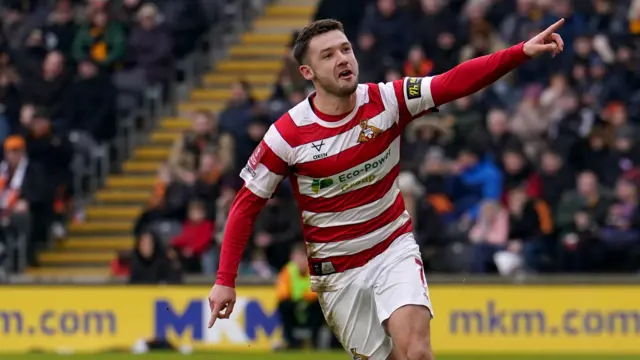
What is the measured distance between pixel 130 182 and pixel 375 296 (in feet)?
45.9

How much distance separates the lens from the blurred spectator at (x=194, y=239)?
19.2 meters

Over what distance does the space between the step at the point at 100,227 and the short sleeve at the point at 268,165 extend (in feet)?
43.5

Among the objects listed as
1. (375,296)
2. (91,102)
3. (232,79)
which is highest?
(232,79)

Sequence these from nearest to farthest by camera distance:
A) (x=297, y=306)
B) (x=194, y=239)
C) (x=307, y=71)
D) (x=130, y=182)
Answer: (x=307, y=71) < (x=297, y=306) < (x=194, y=239) < (x=130, y=182)

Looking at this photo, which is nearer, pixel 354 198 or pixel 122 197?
pixel 354 198

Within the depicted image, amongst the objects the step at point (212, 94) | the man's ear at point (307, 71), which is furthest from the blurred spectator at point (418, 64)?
the man's ear at point (307, 71)

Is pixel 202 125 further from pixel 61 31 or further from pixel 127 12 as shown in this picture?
pixel 61 31

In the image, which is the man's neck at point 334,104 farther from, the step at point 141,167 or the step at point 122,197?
the step at point 141,167

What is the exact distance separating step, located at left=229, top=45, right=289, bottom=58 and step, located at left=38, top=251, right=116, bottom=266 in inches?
170

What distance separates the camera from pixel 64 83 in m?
22.2

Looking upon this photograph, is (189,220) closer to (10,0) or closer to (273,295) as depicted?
(273,295)

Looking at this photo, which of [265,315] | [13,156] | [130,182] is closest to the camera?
[265,315]

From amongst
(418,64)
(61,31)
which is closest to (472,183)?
(418,64)

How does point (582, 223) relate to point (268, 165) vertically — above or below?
below
